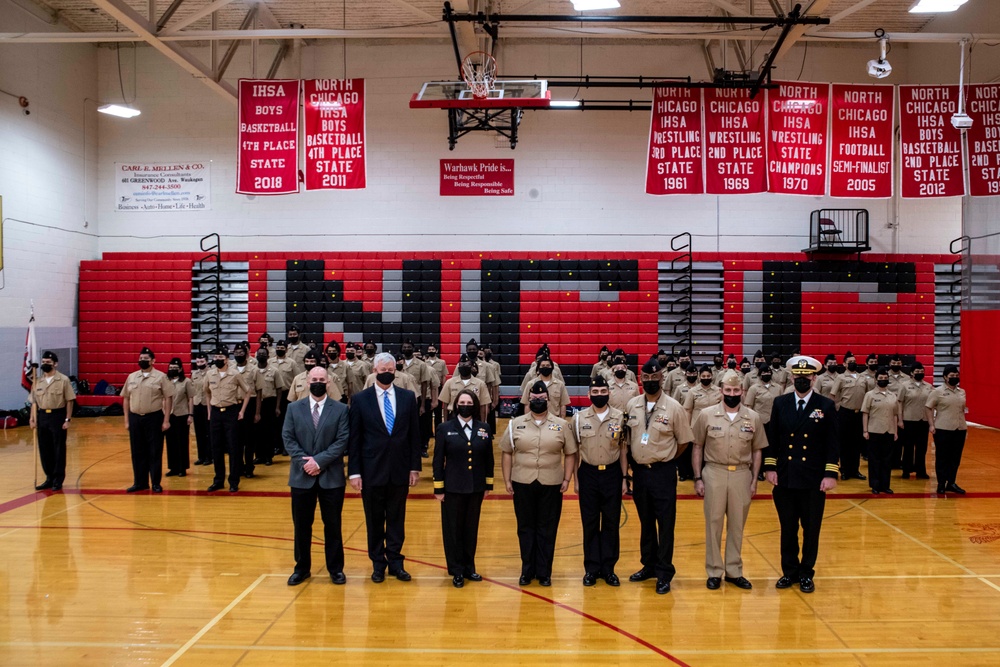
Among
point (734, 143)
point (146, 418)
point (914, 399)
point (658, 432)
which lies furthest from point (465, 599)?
point (734, 143)

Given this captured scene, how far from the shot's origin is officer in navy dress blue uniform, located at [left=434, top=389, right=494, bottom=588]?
6184 millimetres

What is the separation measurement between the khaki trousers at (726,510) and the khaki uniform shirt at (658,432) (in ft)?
1.25

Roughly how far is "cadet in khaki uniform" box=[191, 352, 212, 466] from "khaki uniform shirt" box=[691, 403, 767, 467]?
7.97 m

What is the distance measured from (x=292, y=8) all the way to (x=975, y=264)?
53.6 ft

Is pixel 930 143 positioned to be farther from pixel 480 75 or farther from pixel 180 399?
pixel 180 399

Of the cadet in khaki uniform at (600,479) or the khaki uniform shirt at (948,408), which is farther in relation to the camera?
the khaki uniform shirt at (948,408)

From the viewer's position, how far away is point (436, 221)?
18250 millimetres

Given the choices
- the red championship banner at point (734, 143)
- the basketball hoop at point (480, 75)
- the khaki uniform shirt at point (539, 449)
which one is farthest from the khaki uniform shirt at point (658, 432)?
the red championship banner at point (734, 143)

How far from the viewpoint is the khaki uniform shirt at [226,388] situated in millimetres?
9906

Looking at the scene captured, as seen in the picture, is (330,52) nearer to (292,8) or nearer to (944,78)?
(292,8)

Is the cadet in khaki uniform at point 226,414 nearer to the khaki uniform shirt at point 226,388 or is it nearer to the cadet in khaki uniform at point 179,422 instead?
the khaki uniform shirt at point 226,388

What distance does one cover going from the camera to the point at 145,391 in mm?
9633

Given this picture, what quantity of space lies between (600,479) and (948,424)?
20.2ft

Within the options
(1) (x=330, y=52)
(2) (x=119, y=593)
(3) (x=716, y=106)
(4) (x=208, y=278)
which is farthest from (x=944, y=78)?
(2) (x=119, y=593)
